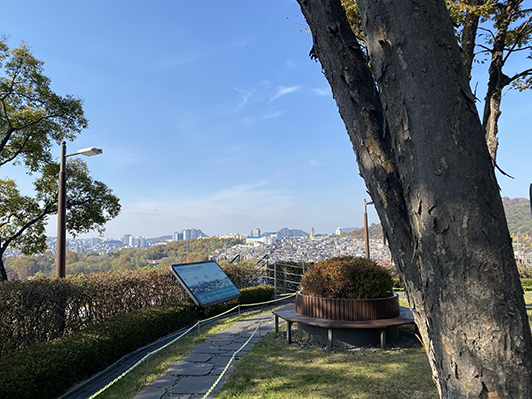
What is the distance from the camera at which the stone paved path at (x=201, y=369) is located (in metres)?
4.05

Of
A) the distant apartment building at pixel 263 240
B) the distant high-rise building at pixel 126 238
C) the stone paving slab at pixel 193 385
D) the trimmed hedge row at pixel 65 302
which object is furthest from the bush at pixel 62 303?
the distant high-rise building at pixel 126 238

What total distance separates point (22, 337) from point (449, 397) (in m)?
5.39

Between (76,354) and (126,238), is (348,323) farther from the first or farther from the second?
(126,238)

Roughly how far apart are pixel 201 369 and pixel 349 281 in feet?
9.49

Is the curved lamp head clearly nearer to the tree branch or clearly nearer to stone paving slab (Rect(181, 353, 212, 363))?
stone paving slab (Rect(181, 353, 212, 363))

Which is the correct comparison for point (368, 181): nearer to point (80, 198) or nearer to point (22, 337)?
point (22, 337)

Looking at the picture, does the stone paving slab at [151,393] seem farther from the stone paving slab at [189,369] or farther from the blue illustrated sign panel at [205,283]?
Result: the blue illustrated sign panel at [205,283]

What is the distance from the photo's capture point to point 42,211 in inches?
553

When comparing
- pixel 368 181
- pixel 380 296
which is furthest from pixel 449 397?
pixel 380 296

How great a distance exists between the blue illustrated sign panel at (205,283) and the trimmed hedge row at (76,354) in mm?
891

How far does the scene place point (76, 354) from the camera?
444cm

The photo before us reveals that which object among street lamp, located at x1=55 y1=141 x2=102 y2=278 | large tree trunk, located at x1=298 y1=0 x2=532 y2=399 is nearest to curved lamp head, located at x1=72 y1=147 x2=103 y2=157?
street lamp, located at x1=55 y1=141 x2=102 y2=278

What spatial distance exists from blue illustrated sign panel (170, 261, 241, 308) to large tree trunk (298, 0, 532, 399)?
6.74 metres

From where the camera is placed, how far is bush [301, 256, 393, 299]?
6.21m
